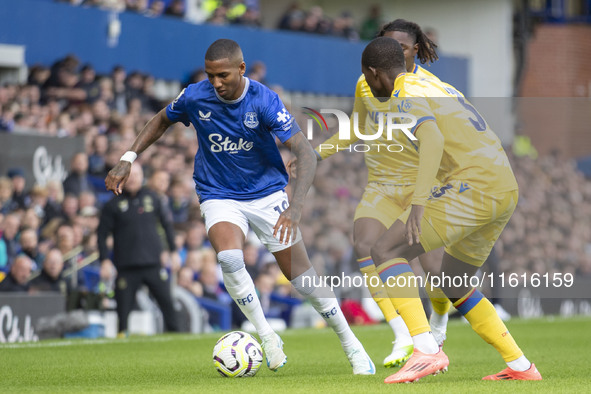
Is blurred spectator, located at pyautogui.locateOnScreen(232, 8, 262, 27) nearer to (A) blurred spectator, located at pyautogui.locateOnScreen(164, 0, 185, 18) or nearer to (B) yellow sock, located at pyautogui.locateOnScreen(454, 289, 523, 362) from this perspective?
(A) blurred spectator, located at pyautogui.locateOnScreen(164, 0, 185, 18)

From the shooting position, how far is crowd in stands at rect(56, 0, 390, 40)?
19.9 m

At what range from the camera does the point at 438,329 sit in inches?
344

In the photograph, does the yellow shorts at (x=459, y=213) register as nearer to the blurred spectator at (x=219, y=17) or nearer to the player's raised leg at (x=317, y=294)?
the player's raised leg at (x=317, y=294)

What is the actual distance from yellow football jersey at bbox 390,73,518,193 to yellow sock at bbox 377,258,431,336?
26.8 inches

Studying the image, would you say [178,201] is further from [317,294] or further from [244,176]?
[317,294]

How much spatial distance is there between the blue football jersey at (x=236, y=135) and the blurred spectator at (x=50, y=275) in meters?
5.35

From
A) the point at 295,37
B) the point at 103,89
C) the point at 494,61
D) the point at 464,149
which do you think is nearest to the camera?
the point at 464,149

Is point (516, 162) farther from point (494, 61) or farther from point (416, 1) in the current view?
point (416, 1)

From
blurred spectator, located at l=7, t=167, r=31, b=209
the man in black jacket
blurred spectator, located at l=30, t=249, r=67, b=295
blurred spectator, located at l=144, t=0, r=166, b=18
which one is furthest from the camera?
blurred spectator, located at l=144, t=0, r=166, b=18

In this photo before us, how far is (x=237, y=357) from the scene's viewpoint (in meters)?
7.73

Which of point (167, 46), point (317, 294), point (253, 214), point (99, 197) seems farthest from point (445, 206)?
point (167, 46)

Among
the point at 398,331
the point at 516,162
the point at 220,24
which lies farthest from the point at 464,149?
the point at 516,162

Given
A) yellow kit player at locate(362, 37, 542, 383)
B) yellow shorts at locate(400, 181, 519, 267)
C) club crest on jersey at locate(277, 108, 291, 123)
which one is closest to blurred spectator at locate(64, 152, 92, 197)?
club crest on jersey at locate(277, 108, 291, 123)

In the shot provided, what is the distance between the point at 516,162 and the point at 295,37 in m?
7.27
